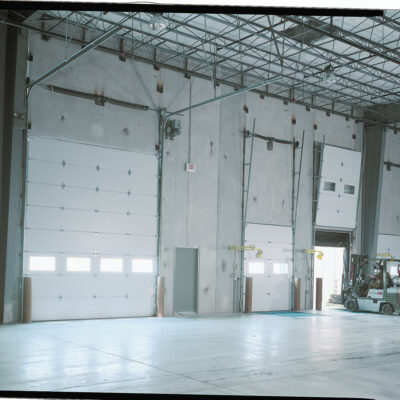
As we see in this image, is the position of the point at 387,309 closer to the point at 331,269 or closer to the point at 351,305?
the point at 351,305

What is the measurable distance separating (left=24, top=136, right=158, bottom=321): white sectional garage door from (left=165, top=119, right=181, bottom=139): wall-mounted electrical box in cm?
97

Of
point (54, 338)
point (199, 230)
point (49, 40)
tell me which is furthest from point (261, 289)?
point (49, 40)

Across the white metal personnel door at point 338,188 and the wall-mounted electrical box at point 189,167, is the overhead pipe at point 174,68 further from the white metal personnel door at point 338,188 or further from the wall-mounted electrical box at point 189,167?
the wall-mounted electrical box at point 189,167

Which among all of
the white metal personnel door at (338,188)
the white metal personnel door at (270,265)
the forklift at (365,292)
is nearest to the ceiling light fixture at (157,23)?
the white metal personnel door at (270,265)

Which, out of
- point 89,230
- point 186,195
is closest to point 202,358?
point 89,230

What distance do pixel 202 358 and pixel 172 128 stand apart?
31.1 ft

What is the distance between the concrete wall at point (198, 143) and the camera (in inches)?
626

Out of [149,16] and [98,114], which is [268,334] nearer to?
[98,114]

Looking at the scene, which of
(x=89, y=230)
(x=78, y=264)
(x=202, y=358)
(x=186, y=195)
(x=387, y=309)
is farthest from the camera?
(x=387, y=309)

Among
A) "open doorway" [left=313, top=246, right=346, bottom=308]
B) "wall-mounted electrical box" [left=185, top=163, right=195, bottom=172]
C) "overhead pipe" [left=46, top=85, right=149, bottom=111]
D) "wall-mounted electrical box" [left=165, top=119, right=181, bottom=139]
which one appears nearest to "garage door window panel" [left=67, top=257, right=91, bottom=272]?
"wall-mounted electrical box" [left=185, top=163, right=195, bottom=172]

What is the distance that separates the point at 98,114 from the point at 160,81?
2686mm

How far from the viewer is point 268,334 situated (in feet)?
44.3

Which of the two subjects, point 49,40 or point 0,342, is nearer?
point 0,342

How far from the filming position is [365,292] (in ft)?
69.1
